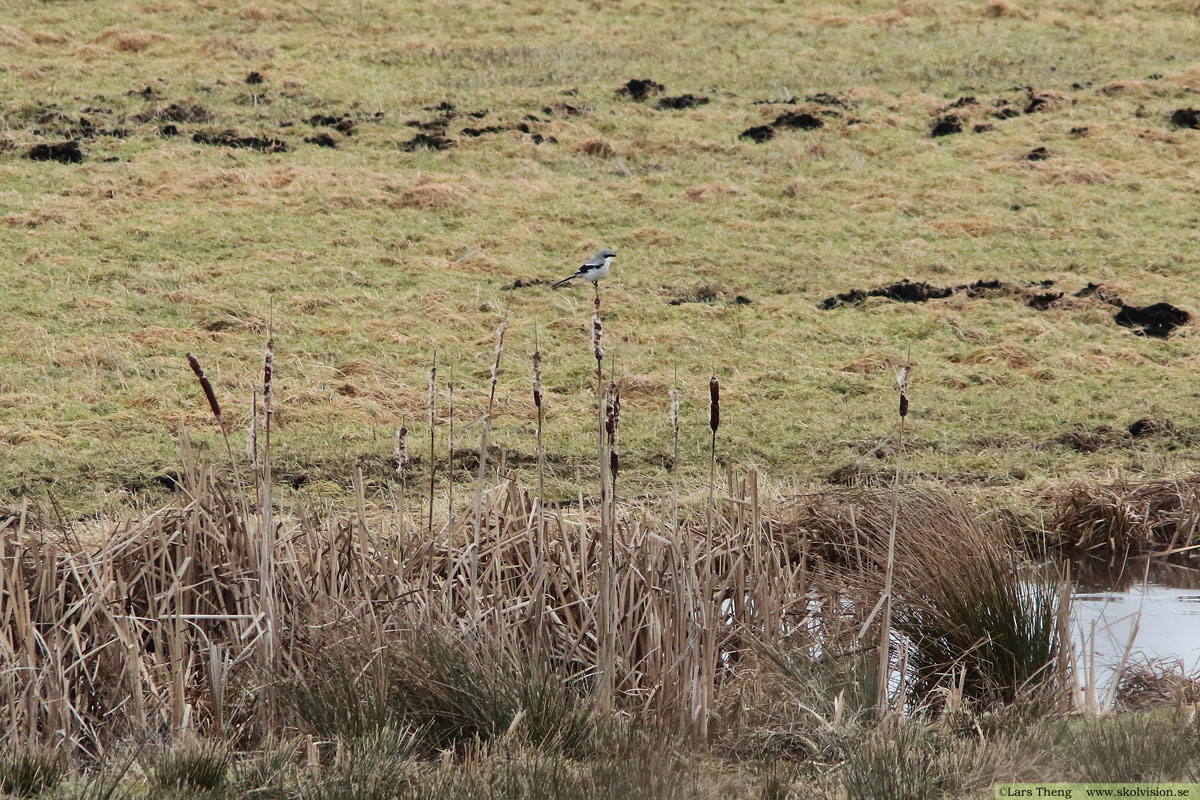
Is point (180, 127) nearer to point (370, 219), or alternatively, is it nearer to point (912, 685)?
point (370, 219)

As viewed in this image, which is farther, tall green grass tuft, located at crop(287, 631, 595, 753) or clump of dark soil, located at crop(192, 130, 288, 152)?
clump of dark soil, located at crop(192, 130, 288, 152)

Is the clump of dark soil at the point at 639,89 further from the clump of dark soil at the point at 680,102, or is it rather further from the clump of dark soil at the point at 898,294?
the clump of dark soil at the point at 898,294

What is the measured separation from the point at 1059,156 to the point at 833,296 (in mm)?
7445

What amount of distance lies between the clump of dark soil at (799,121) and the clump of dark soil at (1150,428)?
12222 millimetres

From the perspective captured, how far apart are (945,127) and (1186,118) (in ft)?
14.4

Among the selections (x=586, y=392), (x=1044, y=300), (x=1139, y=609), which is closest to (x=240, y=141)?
(x=586, y=392)

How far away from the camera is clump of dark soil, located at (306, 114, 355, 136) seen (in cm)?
2422

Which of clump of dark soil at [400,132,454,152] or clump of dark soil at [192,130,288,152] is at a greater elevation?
clump of dark soil at [192,130,288,152]

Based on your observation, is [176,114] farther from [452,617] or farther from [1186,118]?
[452,617]

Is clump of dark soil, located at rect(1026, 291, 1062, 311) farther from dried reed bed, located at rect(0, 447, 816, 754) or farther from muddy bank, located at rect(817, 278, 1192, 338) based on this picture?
dried reed bed, located at rect(0, 447, 816, 754)

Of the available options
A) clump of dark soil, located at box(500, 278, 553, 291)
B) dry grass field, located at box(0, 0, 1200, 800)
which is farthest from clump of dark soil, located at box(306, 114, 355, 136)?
clump of dark soil, located at box(500, 278, 553, 291)

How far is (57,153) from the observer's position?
22484mm

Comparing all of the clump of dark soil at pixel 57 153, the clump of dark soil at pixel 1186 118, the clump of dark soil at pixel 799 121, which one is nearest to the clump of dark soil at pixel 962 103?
the clump of dark soil at pixel 799 121

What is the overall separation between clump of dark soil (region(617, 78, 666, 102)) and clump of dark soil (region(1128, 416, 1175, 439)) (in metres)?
14.2
